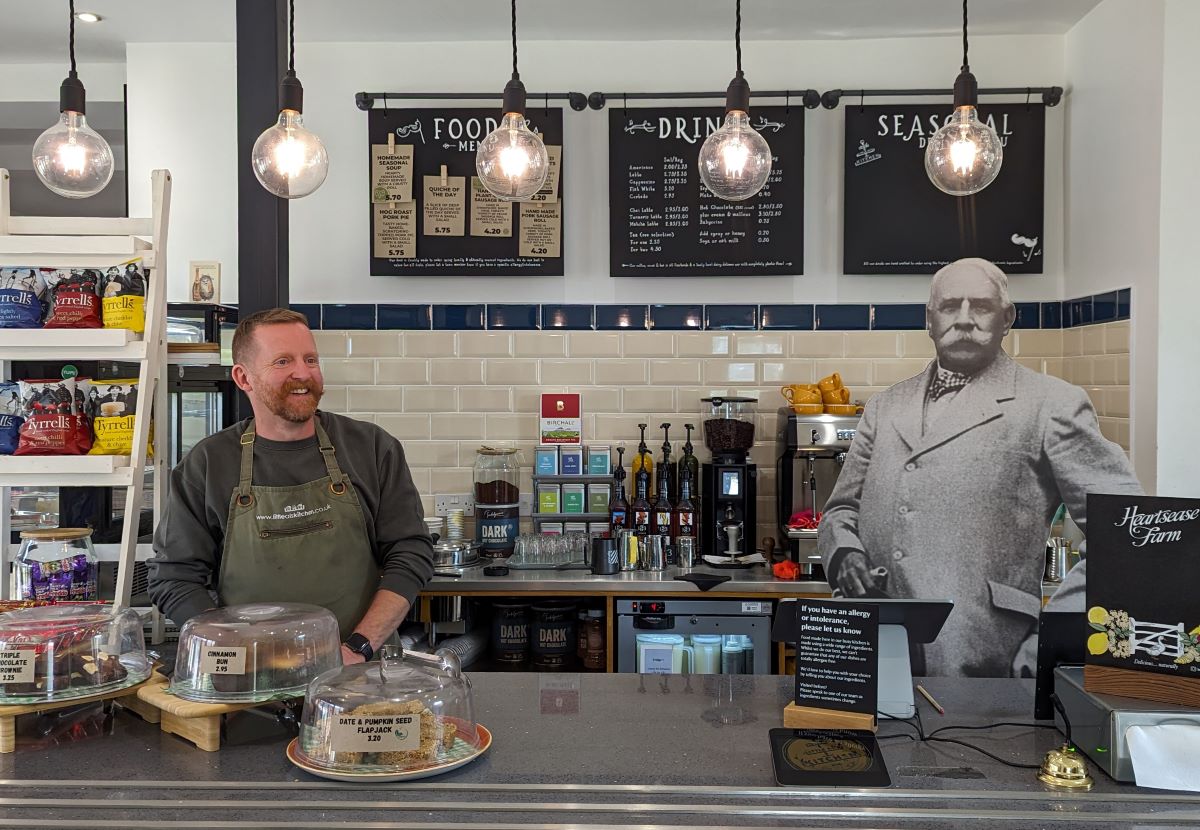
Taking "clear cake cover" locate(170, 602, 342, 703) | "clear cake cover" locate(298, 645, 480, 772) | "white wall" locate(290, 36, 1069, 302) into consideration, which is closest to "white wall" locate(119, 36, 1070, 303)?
"white wall" locate(290, 36, 1069, 302)

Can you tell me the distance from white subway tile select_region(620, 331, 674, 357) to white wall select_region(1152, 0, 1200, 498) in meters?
2.04

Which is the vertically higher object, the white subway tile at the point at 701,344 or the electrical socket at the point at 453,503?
the white subway tile at the point at 701,344

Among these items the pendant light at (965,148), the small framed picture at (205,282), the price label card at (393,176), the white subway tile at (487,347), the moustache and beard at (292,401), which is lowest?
the moustache and beard at (292,401)

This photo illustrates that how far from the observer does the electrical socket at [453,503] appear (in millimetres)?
4691

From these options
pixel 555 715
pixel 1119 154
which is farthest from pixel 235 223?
pixel 1119 154

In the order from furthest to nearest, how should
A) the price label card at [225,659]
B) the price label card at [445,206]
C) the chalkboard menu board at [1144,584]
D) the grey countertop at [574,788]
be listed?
the price label card at [445,206], the price label card at [225,659], the chalkboard menu board at [1144,584], the grey countertop at [574,788]

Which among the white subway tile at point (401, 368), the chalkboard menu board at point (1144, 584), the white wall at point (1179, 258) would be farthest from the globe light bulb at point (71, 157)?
the white wall at point (1179, 258)

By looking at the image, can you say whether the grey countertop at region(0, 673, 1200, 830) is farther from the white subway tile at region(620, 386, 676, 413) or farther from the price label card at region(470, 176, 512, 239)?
the price label card at region(470, 176, 512, 239)

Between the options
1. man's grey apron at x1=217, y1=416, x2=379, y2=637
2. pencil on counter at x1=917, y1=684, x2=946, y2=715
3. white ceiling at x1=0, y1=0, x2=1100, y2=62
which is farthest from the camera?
white ceiling at x1=0, y1=0, x2=1100, y2=62

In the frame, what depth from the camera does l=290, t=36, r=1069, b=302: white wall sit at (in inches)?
182

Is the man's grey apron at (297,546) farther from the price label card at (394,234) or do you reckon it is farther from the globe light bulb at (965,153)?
the price label card at (394,234)

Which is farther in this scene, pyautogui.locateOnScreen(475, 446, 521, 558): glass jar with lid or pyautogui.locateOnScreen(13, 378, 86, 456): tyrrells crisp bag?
pyautogui.locateOnScreen(475, 446, 521, 558): glass jar with lid

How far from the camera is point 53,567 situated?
110 inches

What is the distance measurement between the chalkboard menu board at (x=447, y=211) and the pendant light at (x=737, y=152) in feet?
6.92
